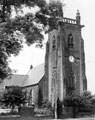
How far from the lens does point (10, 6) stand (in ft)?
52.9

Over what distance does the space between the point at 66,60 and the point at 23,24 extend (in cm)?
3708

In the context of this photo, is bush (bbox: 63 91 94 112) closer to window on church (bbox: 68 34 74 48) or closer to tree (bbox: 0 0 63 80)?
window on church (bbox: 68 34 74 48)

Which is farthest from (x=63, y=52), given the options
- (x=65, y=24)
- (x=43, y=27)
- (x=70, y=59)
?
(x=43, y=27)

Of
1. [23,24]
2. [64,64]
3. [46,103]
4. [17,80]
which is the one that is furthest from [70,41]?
[23,24]

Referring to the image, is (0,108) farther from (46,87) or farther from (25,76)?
(25,76)

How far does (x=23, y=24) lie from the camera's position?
613 inches

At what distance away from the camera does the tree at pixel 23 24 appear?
49.7ft

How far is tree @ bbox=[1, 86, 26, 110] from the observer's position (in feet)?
137

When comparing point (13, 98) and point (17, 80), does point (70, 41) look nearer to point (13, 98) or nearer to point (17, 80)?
point (13, 98)

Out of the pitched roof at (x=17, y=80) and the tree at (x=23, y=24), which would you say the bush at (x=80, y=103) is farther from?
the pitched roof at (x=17, y=80)

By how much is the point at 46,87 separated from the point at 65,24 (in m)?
14.5

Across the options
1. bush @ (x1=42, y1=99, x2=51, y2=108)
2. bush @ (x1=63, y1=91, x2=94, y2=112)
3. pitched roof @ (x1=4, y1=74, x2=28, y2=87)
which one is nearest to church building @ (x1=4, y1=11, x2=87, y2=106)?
bush @ (x1=42, y1=99, x2=51, y2=108)

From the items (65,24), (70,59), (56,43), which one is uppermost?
(65,24)

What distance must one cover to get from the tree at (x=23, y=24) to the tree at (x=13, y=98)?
82.8ft
